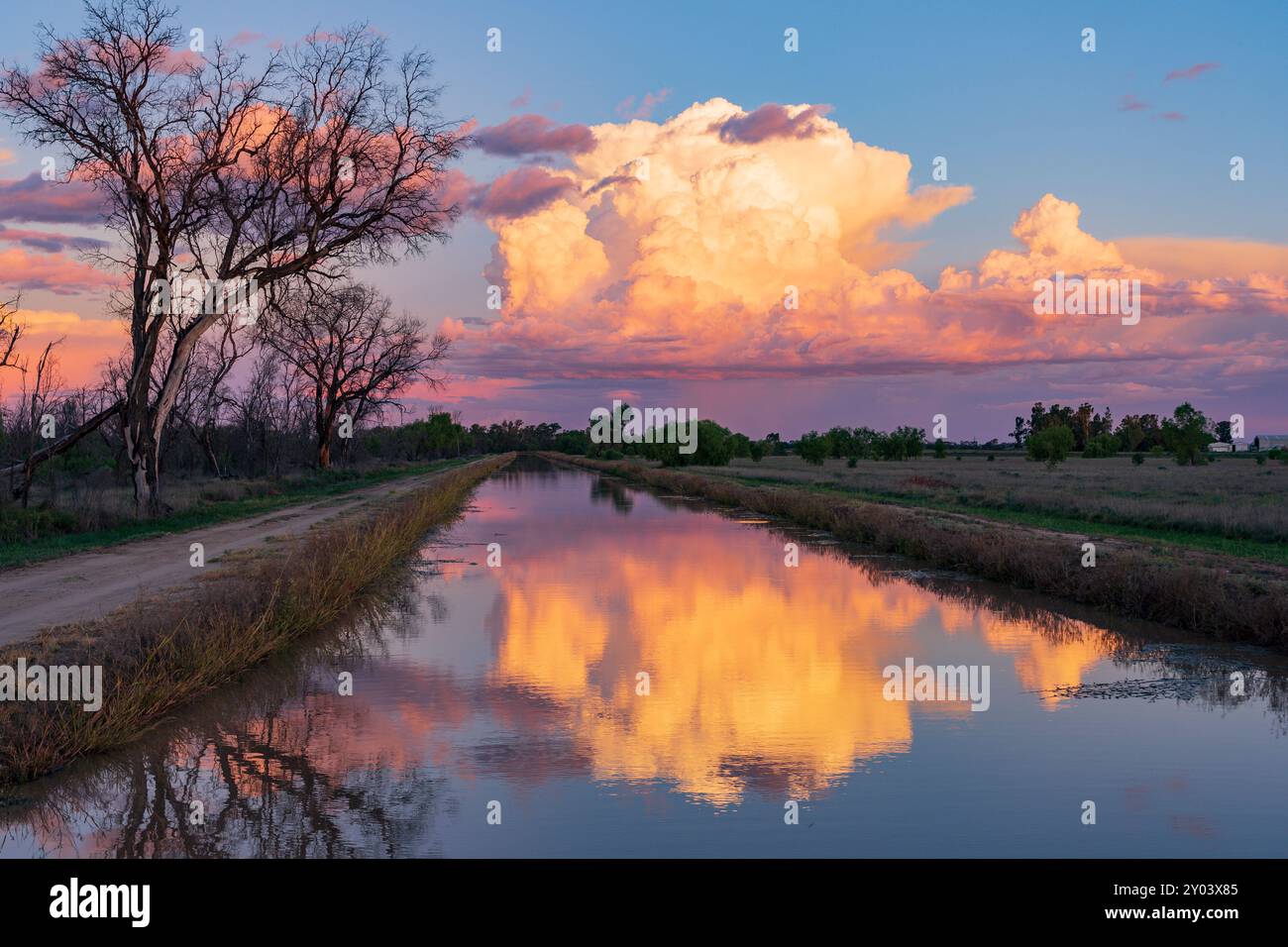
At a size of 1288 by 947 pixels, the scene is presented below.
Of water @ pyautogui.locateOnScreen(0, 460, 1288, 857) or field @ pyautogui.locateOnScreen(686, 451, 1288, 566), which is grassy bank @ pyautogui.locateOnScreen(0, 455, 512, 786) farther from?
field @ pyautogui.locateOnScreen(686, 451, 1288, 566)

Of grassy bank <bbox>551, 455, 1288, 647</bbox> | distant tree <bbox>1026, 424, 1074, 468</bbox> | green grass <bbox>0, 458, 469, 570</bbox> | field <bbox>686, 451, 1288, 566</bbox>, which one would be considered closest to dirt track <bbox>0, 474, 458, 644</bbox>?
green grass <bbox>0, 458, 469, 570</bbox>

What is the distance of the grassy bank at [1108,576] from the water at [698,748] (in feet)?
2.14

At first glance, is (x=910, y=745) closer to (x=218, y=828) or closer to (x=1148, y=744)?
(x=1148, y=744)

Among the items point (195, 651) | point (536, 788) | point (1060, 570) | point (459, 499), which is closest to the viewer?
point (536, 788)

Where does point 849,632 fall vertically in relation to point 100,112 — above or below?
below

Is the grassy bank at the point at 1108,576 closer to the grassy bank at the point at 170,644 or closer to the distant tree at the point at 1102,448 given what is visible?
the grassy bank at the point at 170,644

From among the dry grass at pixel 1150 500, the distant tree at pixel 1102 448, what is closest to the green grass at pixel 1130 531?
the dry grass at pixel 1150 500

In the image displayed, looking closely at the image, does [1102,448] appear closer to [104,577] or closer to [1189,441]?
[1189,441]

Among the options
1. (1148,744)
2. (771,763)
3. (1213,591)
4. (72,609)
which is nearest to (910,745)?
(771,763)

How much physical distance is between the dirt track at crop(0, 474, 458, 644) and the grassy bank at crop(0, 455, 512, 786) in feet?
2.43

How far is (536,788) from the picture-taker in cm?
780

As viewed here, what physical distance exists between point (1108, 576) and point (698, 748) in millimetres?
11597

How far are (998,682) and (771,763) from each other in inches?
182

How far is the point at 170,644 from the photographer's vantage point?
10516 millimetres
